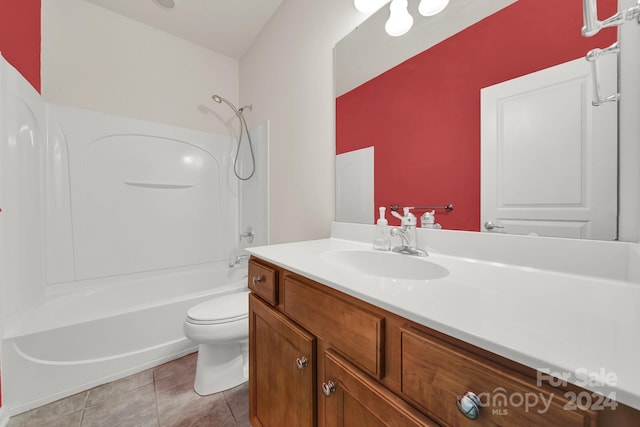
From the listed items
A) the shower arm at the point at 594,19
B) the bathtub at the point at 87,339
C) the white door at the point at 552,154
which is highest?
the shower arm at the point at 594,19

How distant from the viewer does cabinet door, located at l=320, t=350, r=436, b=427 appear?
44 cm

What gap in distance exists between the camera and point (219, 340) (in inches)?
47.6

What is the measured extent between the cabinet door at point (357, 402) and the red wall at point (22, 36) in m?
2.07

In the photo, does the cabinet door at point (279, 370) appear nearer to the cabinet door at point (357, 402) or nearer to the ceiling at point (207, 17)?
the cabinet door at point (357, 402)

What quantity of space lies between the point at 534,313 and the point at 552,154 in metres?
0.53

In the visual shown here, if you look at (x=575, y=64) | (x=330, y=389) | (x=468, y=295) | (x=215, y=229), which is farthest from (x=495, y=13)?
(x=215, y=229)

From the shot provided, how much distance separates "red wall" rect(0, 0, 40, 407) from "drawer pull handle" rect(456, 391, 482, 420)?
222 cm

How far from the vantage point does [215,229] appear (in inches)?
91.8

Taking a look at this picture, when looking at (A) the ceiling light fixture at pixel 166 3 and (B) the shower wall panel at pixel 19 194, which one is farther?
(A) the ceiling light fixture at pixel 166 3

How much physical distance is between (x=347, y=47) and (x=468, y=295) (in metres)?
1.28

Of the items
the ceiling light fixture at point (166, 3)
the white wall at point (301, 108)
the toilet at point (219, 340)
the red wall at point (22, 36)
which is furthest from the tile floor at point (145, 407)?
the ceiling light fixture at point (166, 3)

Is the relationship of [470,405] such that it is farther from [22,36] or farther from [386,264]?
[22,36]

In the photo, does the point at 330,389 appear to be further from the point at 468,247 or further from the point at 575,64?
the point at 575,64

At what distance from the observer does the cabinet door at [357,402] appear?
44 cm
